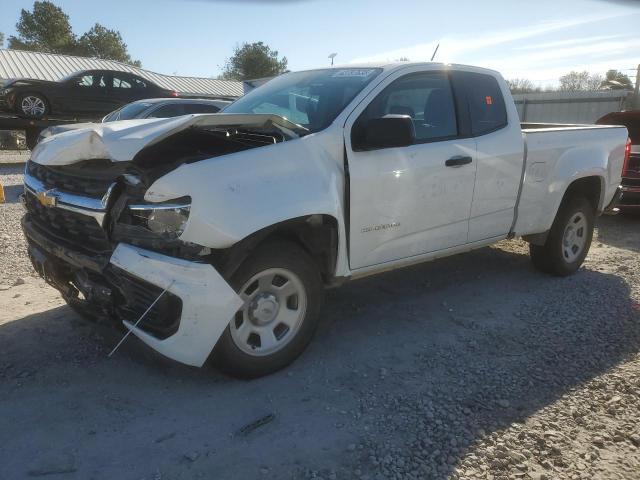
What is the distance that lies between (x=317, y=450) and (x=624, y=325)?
10.0ft

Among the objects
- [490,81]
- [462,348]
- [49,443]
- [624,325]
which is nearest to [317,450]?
[49,443]

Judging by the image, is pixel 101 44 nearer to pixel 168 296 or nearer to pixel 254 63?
pixel 254 63

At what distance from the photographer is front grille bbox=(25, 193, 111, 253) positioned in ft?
10.3

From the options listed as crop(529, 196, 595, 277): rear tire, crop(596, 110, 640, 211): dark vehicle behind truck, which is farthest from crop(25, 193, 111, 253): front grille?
crop(596, 110, 640, 211): dark vehicle behind truck

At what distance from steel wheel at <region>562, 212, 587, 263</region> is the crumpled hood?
3.43 m

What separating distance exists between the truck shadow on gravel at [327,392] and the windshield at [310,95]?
1617 mm

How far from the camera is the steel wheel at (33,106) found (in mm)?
14414

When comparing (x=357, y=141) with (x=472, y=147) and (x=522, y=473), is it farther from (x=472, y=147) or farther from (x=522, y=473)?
(x=522, y=473)

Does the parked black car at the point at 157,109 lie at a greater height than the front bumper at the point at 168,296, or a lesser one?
greater

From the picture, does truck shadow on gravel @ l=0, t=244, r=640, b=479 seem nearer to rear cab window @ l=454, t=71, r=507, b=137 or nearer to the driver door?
the driver door

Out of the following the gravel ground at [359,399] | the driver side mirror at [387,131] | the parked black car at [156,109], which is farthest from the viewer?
the parked black car at [156,109]

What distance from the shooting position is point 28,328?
396cm

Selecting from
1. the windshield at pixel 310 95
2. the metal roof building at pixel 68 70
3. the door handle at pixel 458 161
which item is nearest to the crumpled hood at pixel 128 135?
the windshield at pixel 310 95

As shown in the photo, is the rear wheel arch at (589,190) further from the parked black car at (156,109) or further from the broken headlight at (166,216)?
the parked black car at (156,109)
